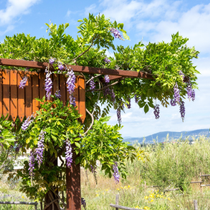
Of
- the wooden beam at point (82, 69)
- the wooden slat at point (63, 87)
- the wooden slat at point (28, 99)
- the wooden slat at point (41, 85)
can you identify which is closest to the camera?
the wooden beam at point (82, 69)

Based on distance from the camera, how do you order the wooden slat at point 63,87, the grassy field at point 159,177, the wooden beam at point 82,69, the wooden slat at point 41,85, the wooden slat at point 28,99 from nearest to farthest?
the wooden beam at point 82,69
the wooden slat at point 28,99
the wooden slat at point 41,85
the wooden slat at point 63,87
the grassy field at point 159,177

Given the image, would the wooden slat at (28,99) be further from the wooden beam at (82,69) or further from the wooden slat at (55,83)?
the wooden slat at (55,83)

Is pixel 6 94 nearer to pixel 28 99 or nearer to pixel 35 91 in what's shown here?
pixel 28 99

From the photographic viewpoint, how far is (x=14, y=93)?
11.6 feet

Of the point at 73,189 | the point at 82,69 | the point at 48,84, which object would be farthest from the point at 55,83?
the point at 73,189

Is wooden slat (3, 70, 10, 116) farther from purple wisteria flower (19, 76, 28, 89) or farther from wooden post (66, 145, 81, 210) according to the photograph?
wooden post (66, 145, 81, 210)

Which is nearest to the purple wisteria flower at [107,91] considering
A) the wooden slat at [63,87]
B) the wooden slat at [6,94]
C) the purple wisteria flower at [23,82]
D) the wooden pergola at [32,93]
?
the wooden pergola at [32,93]

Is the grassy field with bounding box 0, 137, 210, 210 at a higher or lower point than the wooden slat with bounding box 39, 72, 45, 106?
lower

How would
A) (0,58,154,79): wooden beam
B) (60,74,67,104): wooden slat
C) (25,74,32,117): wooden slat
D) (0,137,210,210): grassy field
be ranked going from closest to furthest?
(0,58,154,79): wooden beam < (25,74,32,117): wooden slat < (60,74,67,104): wooden slat < (0,137,210,210): grassy field

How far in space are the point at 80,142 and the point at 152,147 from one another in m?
6.87

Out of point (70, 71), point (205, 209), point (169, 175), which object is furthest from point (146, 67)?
point (169, 175)

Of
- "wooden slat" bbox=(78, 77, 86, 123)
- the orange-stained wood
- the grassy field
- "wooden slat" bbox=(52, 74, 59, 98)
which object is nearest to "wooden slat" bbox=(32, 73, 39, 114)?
"wooden slat" bbox=(52, 74, 59, 98)

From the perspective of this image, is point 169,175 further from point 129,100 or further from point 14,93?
point 14,93

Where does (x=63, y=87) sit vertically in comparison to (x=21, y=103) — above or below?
above
